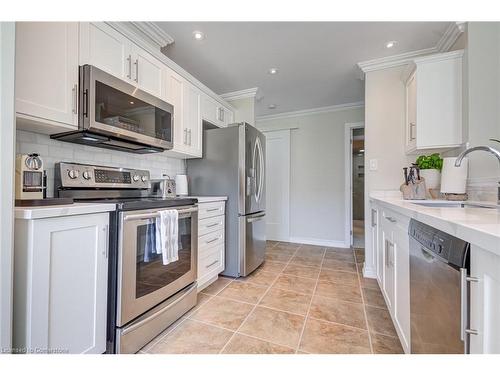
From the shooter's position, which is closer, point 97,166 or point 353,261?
point 97,166

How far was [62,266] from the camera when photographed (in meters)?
1.00

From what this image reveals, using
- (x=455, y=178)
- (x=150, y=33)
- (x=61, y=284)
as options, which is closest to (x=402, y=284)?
(x=455, y=178)

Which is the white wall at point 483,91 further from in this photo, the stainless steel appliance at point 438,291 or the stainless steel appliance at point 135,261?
the stainless steel appliance at point 135,261

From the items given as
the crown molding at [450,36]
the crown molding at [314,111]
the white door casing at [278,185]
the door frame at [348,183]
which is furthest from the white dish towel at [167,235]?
the crown molding at [314,111]

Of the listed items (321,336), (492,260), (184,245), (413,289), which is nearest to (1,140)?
(184,245)

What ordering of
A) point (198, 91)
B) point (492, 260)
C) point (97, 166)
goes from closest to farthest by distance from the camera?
point (492, 260) → point (97, 166) → point (198, 91)

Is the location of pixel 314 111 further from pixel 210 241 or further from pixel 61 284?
pixel 61 284

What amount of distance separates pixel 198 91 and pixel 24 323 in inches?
90.6

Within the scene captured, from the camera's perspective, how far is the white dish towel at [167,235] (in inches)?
56.5

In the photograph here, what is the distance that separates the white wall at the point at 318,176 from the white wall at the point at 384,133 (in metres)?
1.26

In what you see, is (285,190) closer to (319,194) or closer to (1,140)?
(319,194)

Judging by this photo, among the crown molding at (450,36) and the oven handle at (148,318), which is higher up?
the crown molding at (450,36)

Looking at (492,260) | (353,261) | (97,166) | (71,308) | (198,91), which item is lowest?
(353,261)

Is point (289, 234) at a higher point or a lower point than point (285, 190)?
lower
